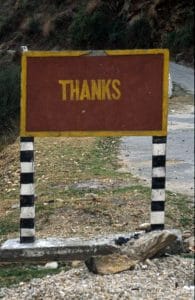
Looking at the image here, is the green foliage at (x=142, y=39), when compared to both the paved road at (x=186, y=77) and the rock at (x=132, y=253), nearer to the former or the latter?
the paved road at (x=186, y=77)

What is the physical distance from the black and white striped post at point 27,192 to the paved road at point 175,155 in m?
1.31

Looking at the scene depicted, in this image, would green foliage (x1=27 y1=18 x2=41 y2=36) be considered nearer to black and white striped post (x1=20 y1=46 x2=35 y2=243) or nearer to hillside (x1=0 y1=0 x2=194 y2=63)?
hillside (x1=0 y1=0 x2=194 y2=63)

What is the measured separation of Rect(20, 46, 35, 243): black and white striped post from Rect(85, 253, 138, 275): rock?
0.70 m

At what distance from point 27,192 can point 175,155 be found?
11.3ft

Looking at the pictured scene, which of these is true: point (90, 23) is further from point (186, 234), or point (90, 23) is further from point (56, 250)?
point (56, 250)

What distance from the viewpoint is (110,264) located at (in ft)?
14.9

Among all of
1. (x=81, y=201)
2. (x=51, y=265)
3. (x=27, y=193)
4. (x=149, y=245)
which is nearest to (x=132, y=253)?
(x=149, y=245)

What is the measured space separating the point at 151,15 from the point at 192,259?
12353 millimetres

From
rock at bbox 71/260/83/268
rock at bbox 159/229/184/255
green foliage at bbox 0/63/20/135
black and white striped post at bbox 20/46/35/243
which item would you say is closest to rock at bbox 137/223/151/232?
rock at bbox 159/229/184/255

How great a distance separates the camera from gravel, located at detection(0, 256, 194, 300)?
13.7 ft

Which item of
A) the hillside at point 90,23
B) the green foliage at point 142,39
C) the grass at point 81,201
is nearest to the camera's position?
the grass at point 81,201

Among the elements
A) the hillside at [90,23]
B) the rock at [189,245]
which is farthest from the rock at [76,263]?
the hillside at [90,23]

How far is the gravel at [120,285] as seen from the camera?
418cm

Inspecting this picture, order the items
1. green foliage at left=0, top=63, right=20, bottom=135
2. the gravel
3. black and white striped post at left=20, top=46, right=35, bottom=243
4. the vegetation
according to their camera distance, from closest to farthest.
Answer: the gravel, black and white striped post at left=20, top=46, right=35, bottom=243, the vegetation, green foliage at left=0, top=63, right=20, bottom=135
